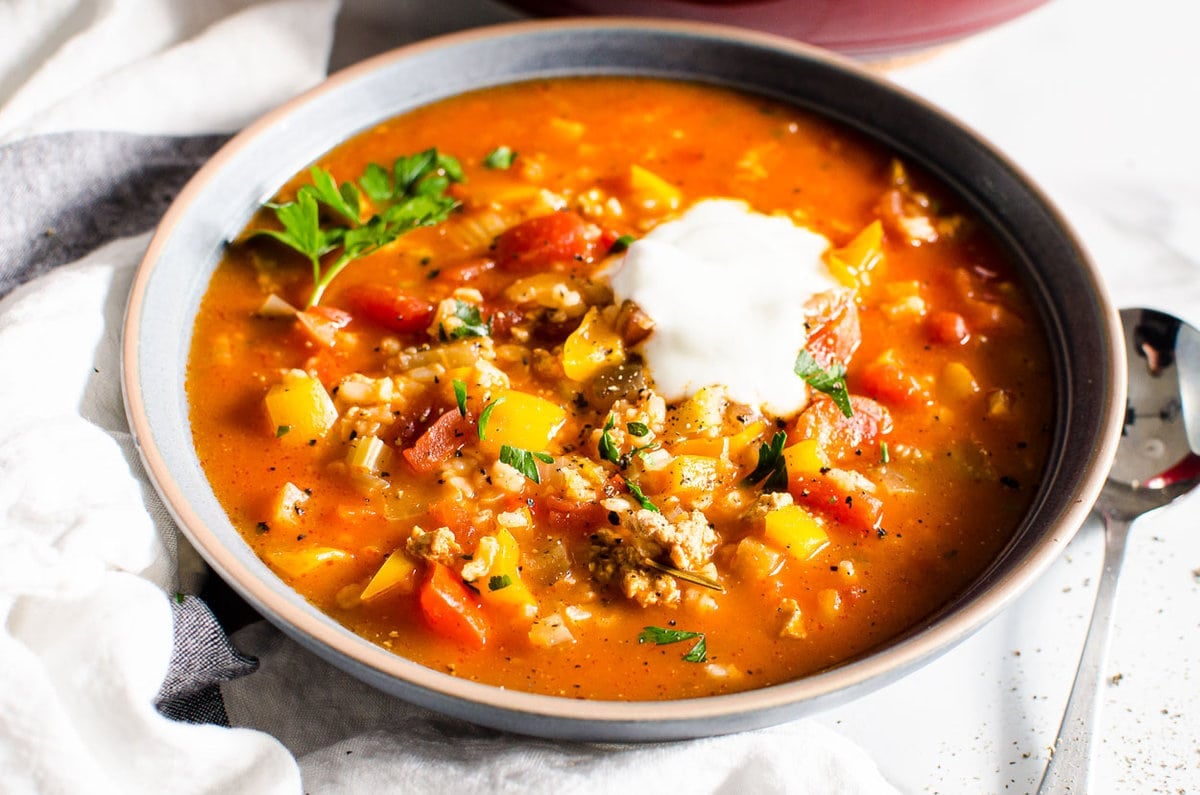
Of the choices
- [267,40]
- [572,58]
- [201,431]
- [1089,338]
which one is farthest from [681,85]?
[201,431]

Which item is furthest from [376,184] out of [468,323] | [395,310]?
[468,323]

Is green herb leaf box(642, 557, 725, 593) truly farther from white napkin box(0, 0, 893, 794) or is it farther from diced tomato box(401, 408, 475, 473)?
diced tomato box(401, 408, 475, 473)

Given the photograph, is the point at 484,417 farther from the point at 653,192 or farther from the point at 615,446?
the point at 653,192

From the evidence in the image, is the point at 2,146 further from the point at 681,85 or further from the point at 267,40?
the point at 681,85

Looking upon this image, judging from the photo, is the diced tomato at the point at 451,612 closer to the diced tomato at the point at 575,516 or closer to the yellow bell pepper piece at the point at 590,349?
the diced tomato at the point at 575,516

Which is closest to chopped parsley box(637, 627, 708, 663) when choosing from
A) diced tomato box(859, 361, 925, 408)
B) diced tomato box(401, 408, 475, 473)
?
diced tomato box(401, 408, 475, 473)

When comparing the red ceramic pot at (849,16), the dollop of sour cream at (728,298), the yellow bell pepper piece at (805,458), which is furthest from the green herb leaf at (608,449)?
the red ceramic pot at (849,16)
